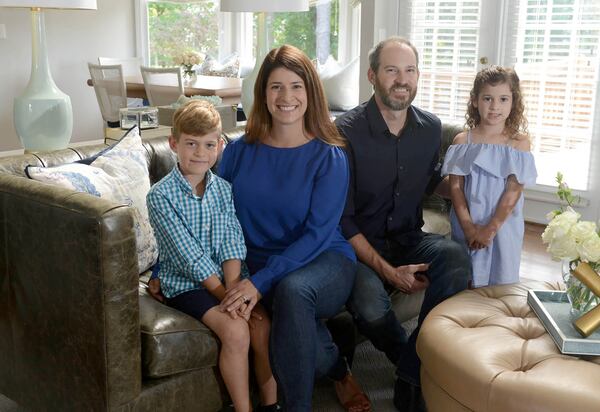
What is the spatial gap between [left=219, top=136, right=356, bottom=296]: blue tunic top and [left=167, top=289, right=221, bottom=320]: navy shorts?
0.73 ft

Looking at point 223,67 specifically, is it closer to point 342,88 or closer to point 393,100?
point 342,88

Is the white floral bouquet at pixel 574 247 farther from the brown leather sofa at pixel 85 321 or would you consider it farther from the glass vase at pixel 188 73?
the glass vase at pixel 188 73

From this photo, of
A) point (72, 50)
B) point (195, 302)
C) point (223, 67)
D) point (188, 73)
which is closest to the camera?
point (195, 302)

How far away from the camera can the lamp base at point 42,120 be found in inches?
115

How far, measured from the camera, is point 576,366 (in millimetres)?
1882

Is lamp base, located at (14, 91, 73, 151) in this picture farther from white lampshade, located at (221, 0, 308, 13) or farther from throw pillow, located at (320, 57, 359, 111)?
throw pillow, located at (320, 57, 359, 111)

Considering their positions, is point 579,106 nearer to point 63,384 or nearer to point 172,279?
point 172,279

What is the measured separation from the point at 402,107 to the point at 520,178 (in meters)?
0.50

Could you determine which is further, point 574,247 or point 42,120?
point 42,120

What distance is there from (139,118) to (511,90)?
4.91ft

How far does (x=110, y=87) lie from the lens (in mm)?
5824

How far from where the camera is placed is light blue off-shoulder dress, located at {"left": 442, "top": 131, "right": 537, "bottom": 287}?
2.69 meters

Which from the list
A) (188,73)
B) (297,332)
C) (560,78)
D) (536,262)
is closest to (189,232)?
(297,332)

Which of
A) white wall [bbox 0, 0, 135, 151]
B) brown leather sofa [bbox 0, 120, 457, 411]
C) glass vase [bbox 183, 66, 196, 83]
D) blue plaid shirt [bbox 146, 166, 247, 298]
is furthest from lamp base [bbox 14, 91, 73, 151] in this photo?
white wall [bbox 0, 0, 135, 151]
